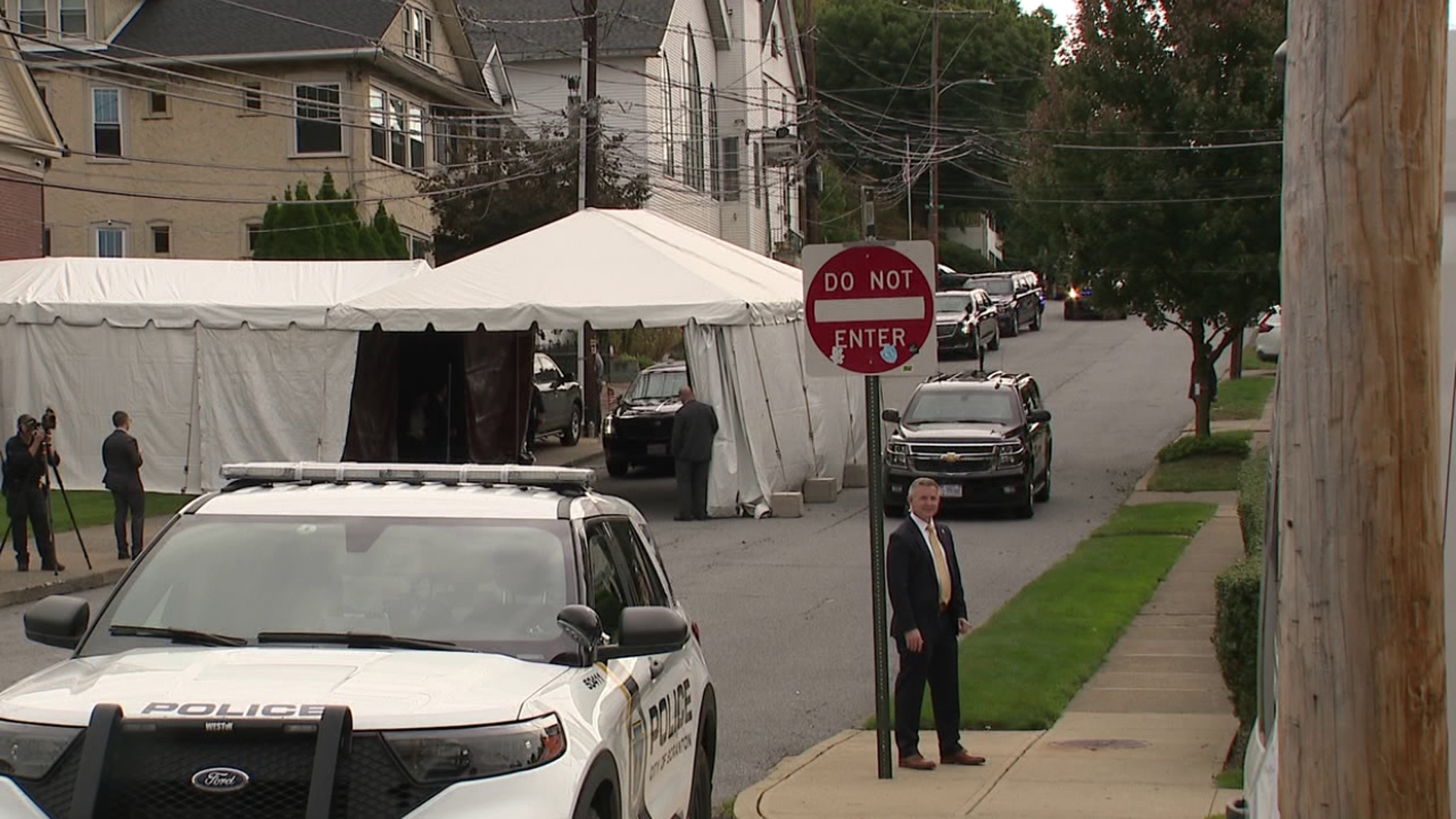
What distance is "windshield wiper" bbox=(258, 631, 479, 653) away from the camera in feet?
19.2

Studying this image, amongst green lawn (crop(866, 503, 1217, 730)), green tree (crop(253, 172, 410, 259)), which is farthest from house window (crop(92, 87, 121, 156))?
green lawn (crop(866, 503, 1217, 730))

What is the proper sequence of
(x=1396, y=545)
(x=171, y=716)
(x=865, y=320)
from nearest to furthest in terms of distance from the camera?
(x=1396, y=545) → (x=171, y=716) → (x=865, y=320)

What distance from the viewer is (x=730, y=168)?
5766 cm

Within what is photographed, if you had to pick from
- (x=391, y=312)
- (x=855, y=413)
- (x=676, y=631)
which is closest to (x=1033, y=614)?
(x=676, y=631)

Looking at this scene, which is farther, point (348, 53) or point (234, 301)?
→ point (348, 53)

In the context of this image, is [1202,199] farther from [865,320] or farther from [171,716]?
[171,716]

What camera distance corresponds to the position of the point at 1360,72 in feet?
13.6

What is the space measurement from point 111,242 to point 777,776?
3463 centimetres

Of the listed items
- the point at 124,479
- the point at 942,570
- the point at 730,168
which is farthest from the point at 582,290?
the point at 730,168

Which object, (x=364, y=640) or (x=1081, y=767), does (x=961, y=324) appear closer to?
(x=1081, y=767)

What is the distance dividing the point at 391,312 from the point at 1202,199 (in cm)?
1218

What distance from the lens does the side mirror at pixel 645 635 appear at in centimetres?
597

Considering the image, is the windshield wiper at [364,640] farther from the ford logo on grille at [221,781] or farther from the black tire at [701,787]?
the black tire at [701,787]

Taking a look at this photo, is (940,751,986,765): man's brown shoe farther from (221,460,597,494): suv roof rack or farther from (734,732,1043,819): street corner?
(221,460,597,494): suv roof rack
